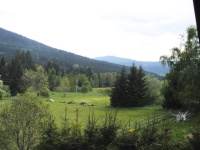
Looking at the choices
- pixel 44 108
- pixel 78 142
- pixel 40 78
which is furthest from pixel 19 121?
pixel 40 78

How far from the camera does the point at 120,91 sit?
36281mm

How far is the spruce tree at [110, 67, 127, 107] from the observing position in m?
36.1

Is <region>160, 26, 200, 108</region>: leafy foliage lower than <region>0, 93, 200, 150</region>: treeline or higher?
higher

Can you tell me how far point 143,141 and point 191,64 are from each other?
59.1 feet

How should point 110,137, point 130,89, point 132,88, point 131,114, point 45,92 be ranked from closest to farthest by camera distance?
1. point 110,137
2. point 131,114
3. point 132,88
4. point 130,89
5. point 45,92

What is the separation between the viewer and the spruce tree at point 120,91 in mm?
36125

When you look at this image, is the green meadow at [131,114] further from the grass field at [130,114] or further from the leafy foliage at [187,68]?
the leafy foliage at [187,68]

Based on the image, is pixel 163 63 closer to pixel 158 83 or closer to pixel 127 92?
pixel 127 92

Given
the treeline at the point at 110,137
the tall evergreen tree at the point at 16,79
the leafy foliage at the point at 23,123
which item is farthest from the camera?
the tall evergreen tree at the point at 16,79

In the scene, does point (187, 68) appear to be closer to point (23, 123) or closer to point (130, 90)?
point (130, 90)

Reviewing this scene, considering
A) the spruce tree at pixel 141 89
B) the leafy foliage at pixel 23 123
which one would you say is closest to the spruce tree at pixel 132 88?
the spruce tree at pixel 141 89

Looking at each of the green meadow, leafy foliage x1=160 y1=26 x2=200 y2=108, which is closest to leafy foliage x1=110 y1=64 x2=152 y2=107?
the green meadow

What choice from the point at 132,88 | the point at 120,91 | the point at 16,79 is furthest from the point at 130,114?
the point at 16,79

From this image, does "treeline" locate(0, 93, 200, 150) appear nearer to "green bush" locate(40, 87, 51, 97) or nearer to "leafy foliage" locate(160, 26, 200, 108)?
"leafy foliage" locate(160, 26, 200, 108)
